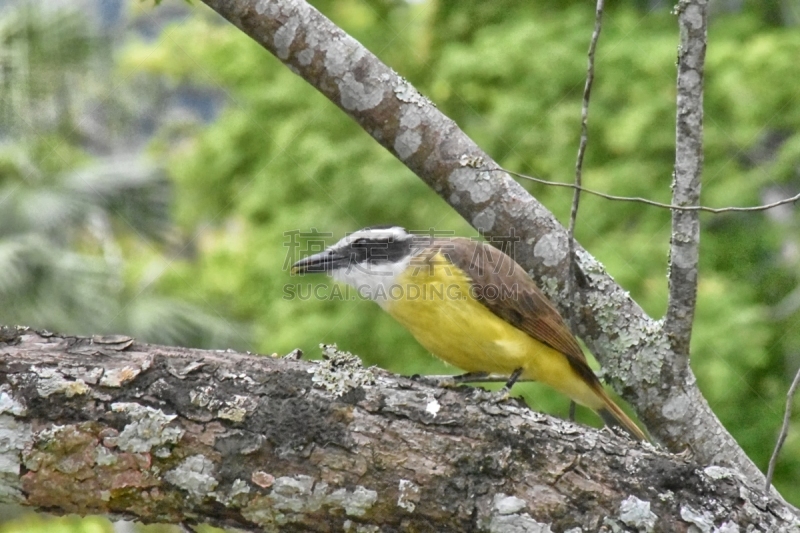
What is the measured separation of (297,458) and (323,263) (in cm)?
212

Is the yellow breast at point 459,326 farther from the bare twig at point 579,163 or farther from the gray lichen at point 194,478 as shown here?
the gray lichen at point 194,478

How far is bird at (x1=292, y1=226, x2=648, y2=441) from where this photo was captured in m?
4.25

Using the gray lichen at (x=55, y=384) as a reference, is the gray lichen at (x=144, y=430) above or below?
below

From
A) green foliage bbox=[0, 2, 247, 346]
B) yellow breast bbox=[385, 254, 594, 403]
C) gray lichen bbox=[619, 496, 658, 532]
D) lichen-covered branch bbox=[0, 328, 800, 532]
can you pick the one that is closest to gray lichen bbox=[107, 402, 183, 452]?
lichen-covered branch bbox=[0, 328, 800, 532]

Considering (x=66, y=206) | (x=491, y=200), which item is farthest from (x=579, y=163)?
(x=66, y=206)

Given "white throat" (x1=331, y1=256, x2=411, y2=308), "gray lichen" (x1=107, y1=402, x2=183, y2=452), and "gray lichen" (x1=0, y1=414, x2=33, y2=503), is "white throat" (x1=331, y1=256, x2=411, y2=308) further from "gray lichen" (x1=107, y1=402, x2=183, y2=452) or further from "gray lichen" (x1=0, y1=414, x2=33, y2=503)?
"gray lichen" (x1=0, y1=414, x2=33, y2=503)

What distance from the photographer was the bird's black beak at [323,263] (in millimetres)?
4602

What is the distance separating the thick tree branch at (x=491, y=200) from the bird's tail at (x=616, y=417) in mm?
1022

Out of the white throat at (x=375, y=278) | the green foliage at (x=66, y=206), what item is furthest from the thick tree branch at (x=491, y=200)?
the green foliage at (x=66, y=206)

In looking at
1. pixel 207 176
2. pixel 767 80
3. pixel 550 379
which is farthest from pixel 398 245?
pixel 207 176

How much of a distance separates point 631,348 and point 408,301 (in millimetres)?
1193

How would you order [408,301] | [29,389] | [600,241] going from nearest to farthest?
[29,389] < [408,301] < [600,241]

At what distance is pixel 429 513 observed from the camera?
259cm

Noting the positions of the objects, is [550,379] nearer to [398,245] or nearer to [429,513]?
[398,245]
